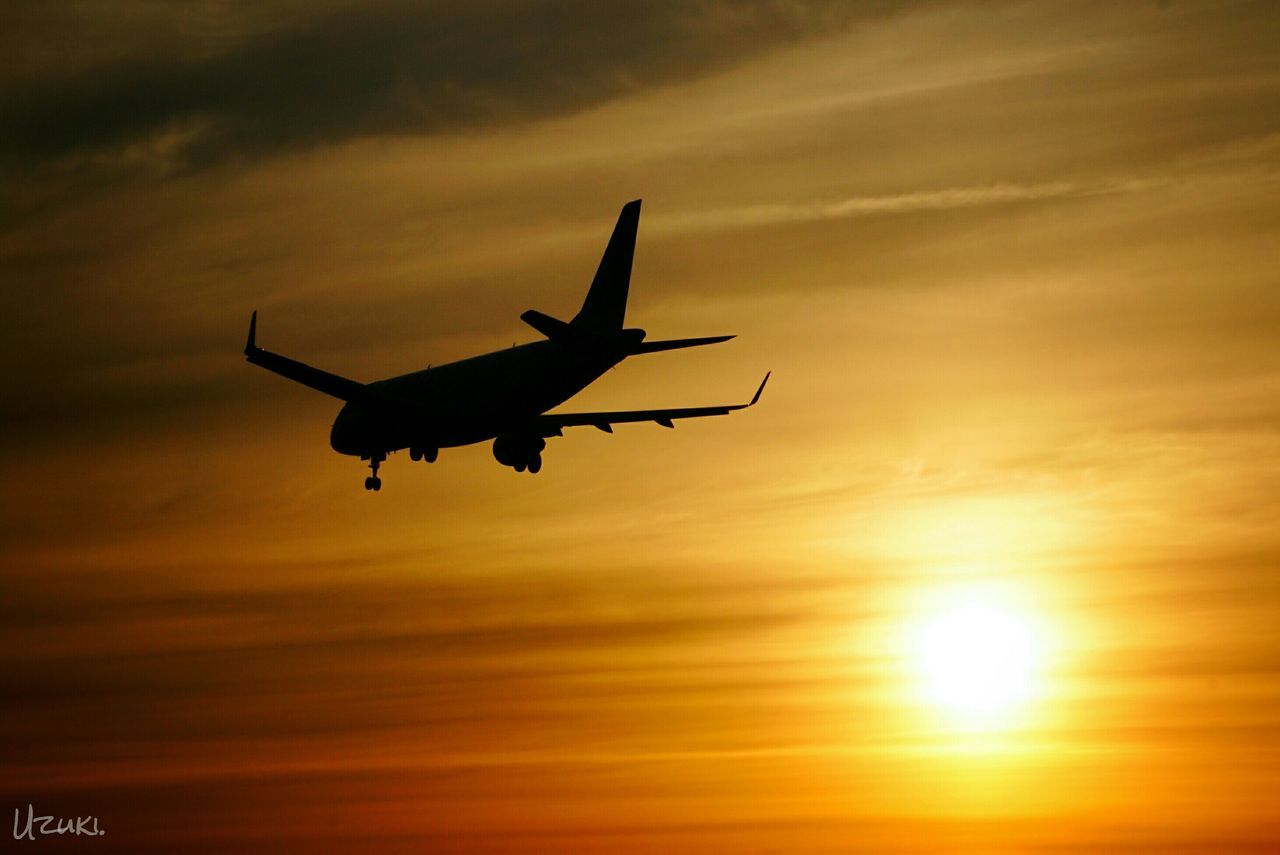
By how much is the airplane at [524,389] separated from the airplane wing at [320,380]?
0.04 meters

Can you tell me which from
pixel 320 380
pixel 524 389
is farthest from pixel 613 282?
pixel 320 380

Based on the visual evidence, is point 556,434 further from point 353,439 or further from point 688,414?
point 353,439

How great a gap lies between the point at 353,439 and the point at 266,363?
43.4 feet

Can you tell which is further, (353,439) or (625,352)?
(353,439)

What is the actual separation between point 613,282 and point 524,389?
556 centimetres

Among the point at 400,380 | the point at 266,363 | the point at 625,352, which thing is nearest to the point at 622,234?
the point at 625,352

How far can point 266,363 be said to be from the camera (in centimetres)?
5172

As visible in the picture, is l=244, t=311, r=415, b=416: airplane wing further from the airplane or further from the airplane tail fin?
the airplane tail fin

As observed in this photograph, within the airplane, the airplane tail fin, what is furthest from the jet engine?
the airplane tail fin

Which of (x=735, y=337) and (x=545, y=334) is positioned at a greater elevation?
(x=545, y=334)

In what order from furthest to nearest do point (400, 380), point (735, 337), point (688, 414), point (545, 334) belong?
1. point (400, 380)
2. point (688, 414)
3. point (545, 334)
4. point (735, 337)

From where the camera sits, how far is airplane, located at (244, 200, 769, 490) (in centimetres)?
5647

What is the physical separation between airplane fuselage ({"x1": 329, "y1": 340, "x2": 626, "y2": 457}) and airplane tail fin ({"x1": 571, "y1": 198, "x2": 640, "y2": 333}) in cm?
264

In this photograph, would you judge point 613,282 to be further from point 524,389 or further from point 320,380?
point 320,380
